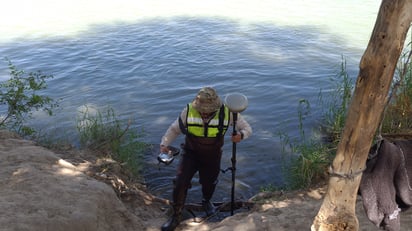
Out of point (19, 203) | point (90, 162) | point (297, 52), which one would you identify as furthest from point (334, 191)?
point (297, 52)

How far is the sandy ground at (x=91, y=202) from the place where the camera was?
14.2 ft

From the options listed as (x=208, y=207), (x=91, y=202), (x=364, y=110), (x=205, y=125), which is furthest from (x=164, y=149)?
(x=364, y=110)

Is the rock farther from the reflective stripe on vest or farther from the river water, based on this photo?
the river water

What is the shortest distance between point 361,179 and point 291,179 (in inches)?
125

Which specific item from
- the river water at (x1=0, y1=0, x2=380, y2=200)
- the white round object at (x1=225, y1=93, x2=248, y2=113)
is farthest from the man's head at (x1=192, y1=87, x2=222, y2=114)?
the river water at (x1=0, y1=0, x2=380, y2=200)

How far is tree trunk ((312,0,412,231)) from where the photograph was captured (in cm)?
266

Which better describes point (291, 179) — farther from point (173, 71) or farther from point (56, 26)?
point (56, 26)

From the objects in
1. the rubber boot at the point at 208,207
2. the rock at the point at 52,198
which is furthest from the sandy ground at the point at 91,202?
the rubber boot at the point at 208,207

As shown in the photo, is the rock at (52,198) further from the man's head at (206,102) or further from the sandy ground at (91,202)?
the man's head at (206,102)

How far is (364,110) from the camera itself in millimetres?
2859

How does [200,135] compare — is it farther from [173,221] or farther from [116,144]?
[116,144]

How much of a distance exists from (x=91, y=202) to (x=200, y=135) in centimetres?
152

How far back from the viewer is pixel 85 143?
7.53 metres

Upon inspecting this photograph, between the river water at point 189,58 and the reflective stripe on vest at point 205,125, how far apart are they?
185 cm
